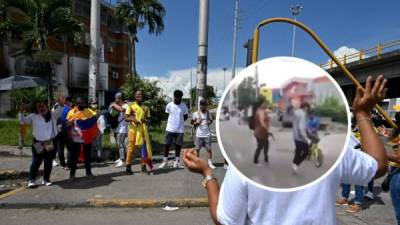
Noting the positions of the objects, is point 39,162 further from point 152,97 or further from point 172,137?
point 152,97

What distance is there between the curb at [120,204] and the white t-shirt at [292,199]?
4.17m

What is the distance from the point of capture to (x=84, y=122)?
703cm

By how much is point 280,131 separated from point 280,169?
0.13 m

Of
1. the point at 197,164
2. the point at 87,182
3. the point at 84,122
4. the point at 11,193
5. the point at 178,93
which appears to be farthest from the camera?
the point at 178,93

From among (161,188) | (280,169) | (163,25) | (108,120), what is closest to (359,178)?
(280,169)

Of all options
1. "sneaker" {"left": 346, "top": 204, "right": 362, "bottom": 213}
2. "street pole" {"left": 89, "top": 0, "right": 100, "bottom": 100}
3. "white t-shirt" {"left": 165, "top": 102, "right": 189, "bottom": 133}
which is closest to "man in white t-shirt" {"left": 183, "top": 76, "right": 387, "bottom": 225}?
"sneaker" {"left": 346, "top": 204, "right": 362, "bottom": 213}

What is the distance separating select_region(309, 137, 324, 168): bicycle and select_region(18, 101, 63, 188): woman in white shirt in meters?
5.99

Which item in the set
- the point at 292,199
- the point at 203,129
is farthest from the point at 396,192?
the point at 203,129

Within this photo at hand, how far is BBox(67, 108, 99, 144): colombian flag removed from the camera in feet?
22.8

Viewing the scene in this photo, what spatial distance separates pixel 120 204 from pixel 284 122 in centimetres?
481

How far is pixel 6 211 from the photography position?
523cm

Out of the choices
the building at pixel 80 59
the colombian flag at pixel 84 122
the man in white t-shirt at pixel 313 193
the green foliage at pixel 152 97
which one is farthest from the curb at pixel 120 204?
the building at pixel 80 59

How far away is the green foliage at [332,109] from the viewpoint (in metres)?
1.09

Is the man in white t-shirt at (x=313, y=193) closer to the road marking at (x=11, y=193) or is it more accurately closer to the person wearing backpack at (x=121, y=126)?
the road marking at (x=11, y=193)
